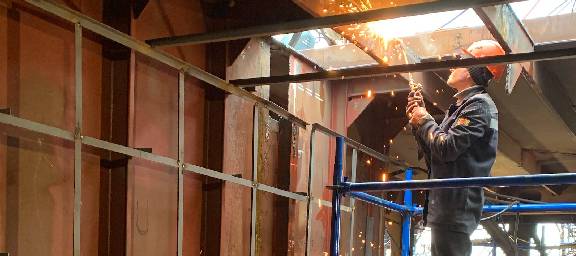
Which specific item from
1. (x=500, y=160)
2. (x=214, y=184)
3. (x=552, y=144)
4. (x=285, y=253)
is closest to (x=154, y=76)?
(x=214, y=184)

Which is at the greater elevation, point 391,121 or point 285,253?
point 391,121

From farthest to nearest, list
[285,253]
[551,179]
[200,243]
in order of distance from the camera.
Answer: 1. [285,253]
2. [200,243]
3. [551,179]

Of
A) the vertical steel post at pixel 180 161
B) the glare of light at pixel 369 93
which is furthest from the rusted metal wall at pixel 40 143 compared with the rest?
the glare of light at pixel 369 93

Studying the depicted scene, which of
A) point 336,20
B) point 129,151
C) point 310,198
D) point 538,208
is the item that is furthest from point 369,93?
point 129,151

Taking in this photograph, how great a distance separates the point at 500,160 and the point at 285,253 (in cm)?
506

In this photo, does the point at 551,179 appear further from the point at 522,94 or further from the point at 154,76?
the point at 522,94

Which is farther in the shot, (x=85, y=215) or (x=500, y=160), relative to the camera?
(x=500, y=160)

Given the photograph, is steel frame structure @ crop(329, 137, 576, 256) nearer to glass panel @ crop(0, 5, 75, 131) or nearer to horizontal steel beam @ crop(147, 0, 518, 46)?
horizontal steel beam @ crop(147, 0, 518, 46)

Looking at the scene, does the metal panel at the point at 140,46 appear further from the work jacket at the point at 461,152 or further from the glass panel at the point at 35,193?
the work jacket at the point at 461,152

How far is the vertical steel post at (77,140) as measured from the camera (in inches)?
109

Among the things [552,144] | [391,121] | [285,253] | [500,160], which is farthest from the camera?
[500,160]

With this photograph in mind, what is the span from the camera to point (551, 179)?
2.98 meters

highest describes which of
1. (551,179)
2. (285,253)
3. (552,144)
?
(552,144)

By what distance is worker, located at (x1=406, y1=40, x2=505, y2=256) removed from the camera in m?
3.33
